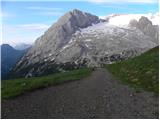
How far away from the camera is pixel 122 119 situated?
2314 centimetres

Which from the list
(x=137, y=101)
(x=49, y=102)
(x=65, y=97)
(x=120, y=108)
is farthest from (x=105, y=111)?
(x=65, y=97)

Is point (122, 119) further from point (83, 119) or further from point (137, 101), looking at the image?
point (137, 101)

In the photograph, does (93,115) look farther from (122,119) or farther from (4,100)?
(4,100)

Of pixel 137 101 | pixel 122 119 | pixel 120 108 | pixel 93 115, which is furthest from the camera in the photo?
pixel 137 101

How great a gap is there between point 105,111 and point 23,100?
1118 centimetres

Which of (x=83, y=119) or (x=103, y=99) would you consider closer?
(x=83, y=119)

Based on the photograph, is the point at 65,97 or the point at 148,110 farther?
the point at 65,97

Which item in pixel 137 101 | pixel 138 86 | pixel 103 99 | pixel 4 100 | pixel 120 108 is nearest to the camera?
pixel 120 108

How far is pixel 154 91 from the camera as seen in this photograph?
34781 mm

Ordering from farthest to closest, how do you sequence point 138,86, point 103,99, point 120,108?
point 138,86 → point 103,99 → point 120,108

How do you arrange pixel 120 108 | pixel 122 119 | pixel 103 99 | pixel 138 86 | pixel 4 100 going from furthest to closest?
pixel 138 86
pixel 4 100
pixel 103 99
pixel 120 108
pixel 122 119

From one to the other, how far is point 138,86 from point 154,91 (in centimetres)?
539

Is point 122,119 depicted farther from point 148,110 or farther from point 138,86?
point 138,86

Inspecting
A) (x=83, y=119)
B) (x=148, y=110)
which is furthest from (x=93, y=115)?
(x=148, y=110)
